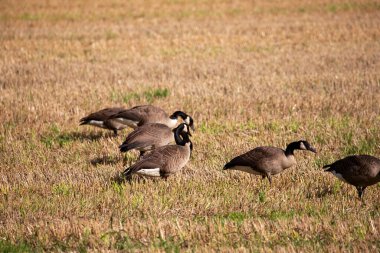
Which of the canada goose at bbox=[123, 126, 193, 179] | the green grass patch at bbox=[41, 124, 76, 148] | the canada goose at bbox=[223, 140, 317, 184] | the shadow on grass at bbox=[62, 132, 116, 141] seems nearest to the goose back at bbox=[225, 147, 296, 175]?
the canada goose at bbox=[223, 140, 317, 184]

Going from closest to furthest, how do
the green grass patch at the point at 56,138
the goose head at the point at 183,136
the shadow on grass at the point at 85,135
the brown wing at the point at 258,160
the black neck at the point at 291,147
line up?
the brown wing at the point at 258,160
the black neck at the point at 291,147
the goose head at the point at 183,136
the green grass patch at the point at 56,138
the shadow on grass at the point at 85,135

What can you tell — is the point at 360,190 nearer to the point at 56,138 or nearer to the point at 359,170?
the point at 359,170

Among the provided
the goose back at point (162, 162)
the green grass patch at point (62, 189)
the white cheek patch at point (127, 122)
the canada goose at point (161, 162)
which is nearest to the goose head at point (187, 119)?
the white cheek patch at point (127, 122)

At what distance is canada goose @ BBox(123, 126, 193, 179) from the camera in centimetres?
949

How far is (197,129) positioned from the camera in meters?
13.8

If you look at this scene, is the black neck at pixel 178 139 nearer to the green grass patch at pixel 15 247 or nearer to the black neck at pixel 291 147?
the black neck at pixel 291 147

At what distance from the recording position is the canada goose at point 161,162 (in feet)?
31.1

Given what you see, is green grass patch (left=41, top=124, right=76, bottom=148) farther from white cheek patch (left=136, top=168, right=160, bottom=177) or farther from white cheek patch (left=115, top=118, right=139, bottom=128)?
white cheek patch (left=136, top=168, right=160, bottom=177)

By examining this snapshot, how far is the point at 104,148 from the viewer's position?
489 inches

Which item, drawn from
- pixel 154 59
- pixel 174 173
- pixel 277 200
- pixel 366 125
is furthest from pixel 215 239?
pixel 154 59

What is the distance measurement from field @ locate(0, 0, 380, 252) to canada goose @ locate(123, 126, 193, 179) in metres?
0.23

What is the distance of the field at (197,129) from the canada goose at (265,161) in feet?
0.91

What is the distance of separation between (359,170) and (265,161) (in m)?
1.52

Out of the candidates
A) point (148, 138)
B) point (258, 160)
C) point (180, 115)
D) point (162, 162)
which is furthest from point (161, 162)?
point (180, 115)
